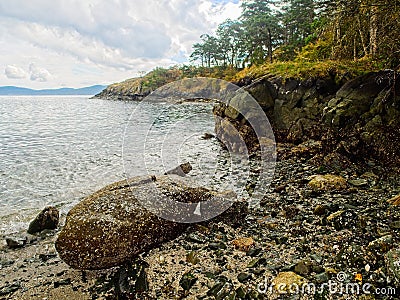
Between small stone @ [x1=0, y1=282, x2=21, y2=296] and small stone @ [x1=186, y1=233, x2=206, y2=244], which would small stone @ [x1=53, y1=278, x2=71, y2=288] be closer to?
small stone @ [x1=0, y1=282, x2=21, y2=296]

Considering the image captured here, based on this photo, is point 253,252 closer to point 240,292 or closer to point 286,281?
point 286,281

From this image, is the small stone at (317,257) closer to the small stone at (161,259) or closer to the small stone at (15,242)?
the small stone at (161,259)

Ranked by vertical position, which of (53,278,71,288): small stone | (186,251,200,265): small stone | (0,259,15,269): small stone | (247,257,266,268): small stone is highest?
(247,257,266,268): small stone

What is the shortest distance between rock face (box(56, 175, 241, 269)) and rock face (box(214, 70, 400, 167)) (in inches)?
260

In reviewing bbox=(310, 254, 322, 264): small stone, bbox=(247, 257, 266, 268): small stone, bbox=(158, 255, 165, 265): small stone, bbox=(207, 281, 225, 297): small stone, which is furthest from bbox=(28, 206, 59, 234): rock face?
bbox=(310, 254, 322, 264): small stone

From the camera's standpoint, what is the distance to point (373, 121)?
9055 millimetres

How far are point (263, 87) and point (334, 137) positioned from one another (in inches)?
182

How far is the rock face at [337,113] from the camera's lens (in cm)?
865

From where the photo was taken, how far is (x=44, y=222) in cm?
656

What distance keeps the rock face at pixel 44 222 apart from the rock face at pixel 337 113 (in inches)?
351

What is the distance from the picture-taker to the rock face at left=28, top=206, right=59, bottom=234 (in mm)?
6469

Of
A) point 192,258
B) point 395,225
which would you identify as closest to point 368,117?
point 395,225

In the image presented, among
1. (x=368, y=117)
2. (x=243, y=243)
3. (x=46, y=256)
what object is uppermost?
(x=368, y=117)

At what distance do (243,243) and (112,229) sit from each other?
2366 millimetres
